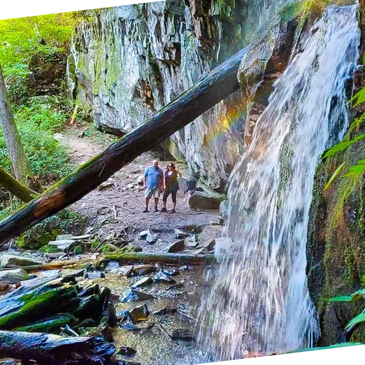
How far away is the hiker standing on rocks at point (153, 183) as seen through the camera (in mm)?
2205

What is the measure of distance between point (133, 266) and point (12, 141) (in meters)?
0.90

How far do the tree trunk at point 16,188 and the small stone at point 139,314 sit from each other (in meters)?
0.81

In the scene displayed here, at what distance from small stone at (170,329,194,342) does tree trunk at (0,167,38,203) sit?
1.03 meters

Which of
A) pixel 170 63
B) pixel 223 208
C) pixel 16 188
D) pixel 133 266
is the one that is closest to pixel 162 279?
pixel 133 266

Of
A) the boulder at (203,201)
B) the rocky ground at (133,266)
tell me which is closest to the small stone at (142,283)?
the rocky ground at (133,266)

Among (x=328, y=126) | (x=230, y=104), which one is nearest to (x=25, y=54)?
(x=230, y=104)

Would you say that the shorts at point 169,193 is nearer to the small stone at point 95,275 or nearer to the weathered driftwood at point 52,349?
the small stone at point 95,275

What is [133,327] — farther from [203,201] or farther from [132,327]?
[203,201]

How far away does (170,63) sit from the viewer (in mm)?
3574

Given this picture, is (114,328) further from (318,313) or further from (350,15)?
(350,15)

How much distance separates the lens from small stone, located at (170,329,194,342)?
193 centimetres

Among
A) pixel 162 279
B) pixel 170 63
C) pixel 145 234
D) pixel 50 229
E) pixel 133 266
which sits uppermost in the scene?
pixel 170 63

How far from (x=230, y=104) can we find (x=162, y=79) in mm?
1339

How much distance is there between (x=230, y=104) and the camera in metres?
2.58
